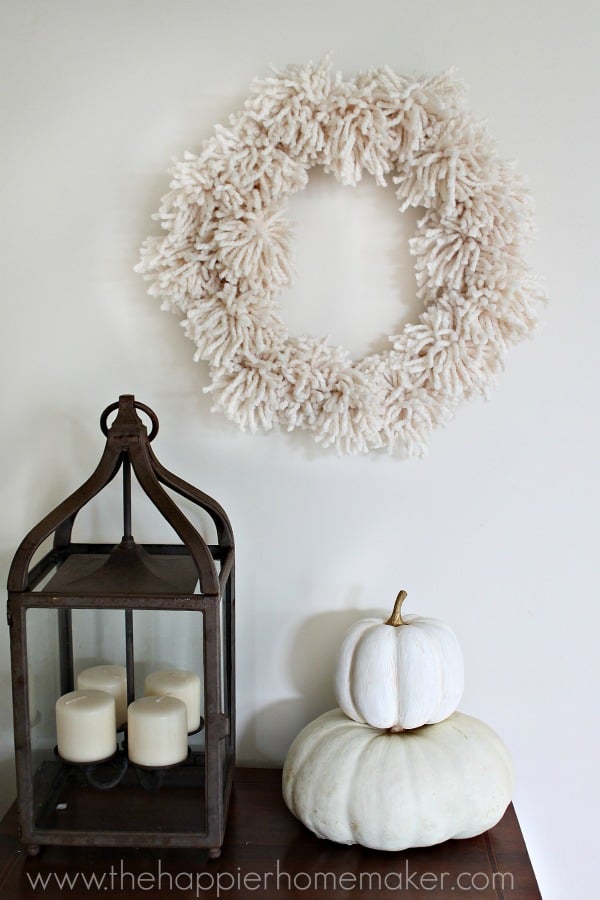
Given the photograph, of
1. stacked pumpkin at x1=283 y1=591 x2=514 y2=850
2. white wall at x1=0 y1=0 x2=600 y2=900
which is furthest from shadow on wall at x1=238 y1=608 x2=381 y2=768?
stacked pumpkin at x1=283 y1=591 x2=514 y2=850

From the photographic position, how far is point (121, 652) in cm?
110

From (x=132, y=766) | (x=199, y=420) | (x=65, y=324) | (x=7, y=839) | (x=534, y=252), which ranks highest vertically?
(x=534, y=252)

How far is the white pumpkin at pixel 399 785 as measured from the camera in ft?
3.33

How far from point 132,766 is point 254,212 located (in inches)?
28.1

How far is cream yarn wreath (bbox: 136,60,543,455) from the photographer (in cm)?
108

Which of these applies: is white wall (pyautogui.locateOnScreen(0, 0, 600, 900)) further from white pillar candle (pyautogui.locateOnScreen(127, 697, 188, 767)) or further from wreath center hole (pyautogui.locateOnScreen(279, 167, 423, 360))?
white pillar candle (pyautogui.locateOnScreen(127, 697, 188, 767))

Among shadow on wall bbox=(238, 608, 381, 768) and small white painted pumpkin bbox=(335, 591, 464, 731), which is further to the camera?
shadow on wall bbox=(238, 608, 381, 768)

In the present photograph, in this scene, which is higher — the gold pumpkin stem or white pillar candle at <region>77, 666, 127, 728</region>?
the gold pumpkin stem

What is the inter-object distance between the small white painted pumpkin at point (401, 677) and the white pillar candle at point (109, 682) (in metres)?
0.28

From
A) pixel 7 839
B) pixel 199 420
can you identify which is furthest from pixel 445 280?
pixel 7 839

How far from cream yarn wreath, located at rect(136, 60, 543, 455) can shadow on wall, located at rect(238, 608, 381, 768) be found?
0.27m

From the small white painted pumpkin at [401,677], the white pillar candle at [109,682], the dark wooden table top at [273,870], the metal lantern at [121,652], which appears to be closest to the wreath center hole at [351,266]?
the metal lantern at [121,652]

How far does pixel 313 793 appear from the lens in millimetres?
1049

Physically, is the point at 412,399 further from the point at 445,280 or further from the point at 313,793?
the point at 313,793
